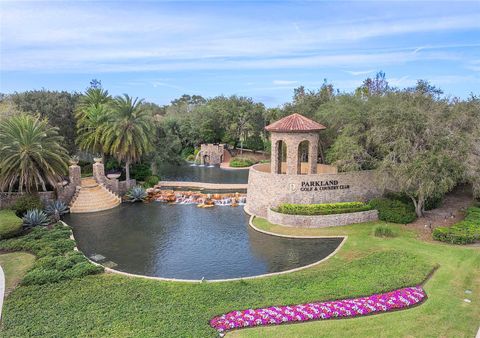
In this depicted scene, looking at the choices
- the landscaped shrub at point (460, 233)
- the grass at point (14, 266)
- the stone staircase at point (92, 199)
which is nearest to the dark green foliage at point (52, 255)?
the grass at point (14, 266)

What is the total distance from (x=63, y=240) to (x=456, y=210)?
29.8 m

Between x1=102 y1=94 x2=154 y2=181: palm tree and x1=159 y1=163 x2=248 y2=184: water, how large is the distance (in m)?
11.5

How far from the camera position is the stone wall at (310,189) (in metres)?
29.7

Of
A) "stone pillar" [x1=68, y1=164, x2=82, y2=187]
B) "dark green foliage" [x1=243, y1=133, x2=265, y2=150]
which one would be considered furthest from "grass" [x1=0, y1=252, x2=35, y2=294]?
"dark green foliage" [x1=243, y1=133, x2=265, y2=150]

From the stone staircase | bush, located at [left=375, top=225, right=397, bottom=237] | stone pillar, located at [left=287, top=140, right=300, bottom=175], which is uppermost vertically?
stone pillar, located at [left=287, top=140, right=300, bottom=175]

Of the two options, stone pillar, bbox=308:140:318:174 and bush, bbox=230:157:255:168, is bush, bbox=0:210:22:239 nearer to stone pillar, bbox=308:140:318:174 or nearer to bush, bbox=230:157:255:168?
stone pillar, bbox=308:140:318:174

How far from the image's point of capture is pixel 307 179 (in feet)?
97.2

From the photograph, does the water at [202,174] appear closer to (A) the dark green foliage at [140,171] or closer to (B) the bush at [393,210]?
(A) the dark green foliage at [140,171]

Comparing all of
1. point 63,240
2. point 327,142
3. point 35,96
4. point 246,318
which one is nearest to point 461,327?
point 246,318

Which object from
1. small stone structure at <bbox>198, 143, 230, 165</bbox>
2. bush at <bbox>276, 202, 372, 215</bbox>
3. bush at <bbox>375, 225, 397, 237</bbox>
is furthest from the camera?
small stone structure at <bbox>198, 143, 230, 165</bbox>

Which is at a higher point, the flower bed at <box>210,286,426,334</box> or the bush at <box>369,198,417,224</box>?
the bush at <box>369,198,417,224</box>

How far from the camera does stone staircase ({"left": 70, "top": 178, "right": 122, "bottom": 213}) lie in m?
33.5

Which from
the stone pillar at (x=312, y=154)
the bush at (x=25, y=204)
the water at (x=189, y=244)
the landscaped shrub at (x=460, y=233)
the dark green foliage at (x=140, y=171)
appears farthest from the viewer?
the dark green foliage at (x=140, y=171)

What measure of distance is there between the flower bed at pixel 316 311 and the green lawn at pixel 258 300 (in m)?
0.41
